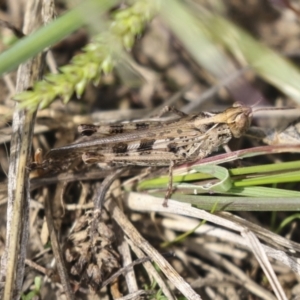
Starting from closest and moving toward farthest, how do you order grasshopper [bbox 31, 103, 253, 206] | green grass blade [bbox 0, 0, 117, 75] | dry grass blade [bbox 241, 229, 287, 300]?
green grass blade [bbox 0, 0, 117, 75], dry grass blade [bbox 241, 229, 287, 300], grasshopper [bbox 31, 103, 253, 206]

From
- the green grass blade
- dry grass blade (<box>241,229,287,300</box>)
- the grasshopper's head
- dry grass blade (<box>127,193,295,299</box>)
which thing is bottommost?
dry grass blade (<box>241,229,287,300</box>)

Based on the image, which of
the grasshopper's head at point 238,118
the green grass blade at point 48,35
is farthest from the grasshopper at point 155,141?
the green grass blade at point 48,35

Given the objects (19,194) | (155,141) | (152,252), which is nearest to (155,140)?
(155,141)

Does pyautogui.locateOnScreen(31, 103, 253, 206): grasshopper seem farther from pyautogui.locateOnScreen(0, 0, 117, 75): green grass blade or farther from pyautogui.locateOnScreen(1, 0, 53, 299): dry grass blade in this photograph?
pyautogui.locateOnScreen(0, 0, 117, 75): green grass blade

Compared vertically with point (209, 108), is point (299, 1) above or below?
above

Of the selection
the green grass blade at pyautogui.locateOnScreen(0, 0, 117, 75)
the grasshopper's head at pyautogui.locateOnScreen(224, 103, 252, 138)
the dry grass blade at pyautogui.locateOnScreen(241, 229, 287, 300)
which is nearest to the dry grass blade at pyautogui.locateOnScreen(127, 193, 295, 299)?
the dry grass blade at pyautogui.locateOnScreen(241, 229, 287, 300)

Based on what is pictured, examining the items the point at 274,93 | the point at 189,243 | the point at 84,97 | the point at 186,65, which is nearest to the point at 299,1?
the point at 274,93

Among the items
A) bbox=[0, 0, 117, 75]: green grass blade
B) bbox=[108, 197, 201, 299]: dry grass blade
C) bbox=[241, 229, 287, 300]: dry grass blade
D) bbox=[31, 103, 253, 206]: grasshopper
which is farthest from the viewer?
bbox=[31, 103, 253, 206]: grasshopper

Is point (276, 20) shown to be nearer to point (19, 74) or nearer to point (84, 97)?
point (84, 97)
